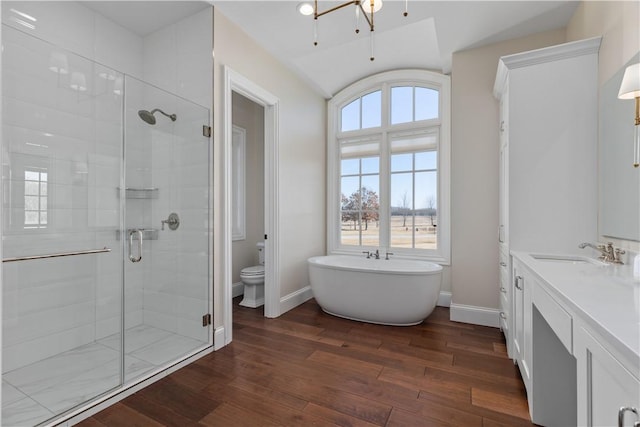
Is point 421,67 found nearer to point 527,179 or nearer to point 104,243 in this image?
point 527,179

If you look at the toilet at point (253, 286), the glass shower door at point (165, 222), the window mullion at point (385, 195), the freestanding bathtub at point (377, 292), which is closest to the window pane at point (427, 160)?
the window mullion at point (385, 195)

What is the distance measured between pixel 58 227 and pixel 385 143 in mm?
3597

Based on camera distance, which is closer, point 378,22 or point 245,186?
point 378,22

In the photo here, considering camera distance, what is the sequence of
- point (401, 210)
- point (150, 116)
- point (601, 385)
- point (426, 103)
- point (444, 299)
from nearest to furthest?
1. point (601, 385)
2. point (150, 116)
3. point (444, 299)
4. point (426, 103)
5. point (401, 210)

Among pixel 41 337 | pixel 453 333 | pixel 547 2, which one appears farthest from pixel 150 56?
pixel 453 333

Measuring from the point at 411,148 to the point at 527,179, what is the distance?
1879 mm

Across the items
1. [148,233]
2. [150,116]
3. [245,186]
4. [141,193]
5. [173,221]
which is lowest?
[148,233]

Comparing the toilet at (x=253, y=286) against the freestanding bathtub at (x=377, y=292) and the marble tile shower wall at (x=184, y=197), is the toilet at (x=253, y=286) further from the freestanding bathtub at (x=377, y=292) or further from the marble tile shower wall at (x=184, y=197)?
the marble tile shower wall at (x=184, y=197)

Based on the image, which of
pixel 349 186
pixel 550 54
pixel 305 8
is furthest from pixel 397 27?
pixel 349 186

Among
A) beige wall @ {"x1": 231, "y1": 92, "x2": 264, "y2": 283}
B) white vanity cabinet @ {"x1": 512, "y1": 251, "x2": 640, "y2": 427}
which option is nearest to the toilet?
beige wall @ {"x1": 231, "y1": 92, "x2": 264, "y2": 283}

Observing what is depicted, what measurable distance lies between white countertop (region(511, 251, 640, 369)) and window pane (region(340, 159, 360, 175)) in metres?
2.76

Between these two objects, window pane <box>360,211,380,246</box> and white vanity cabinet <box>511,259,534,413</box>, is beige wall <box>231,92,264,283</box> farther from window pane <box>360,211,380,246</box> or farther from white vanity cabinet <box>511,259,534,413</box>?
white vanity cabinet <box>511,259,534,413</box>

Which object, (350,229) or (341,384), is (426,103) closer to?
(350,229)

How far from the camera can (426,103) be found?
3848mm
